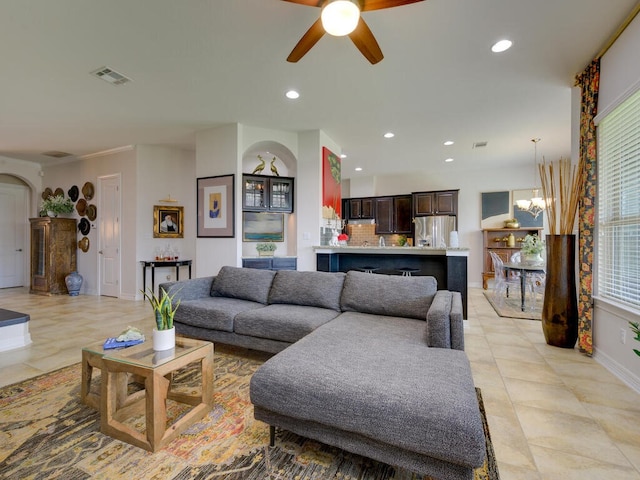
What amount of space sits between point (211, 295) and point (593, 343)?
403 cm

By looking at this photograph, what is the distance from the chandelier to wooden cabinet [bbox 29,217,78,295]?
9.56 m

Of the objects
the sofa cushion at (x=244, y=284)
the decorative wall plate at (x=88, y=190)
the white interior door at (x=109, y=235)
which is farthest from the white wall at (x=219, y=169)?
the decorative wall plate at (x=88, y=190)

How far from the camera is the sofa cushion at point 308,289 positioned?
2.90 m

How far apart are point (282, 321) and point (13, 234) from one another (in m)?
8.44

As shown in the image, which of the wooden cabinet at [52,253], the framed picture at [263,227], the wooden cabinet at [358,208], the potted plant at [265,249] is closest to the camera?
the potted plant at [265,249]

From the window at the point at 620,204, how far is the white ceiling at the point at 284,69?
2.57 feet

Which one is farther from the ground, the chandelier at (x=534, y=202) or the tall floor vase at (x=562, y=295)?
the chandelier at (x=534, y=202)

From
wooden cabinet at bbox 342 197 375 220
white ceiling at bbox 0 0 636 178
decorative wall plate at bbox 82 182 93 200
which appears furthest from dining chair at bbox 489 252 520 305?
decorative wall plate at bbox 82 182 93 200

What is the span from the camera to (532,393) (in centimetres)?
224

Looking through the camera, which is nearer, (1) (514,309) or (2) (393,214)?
(1) (514,309)

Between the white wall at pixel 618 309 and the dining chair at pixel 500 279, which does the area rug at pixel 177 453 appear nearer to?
the white wall at pixel 618 309

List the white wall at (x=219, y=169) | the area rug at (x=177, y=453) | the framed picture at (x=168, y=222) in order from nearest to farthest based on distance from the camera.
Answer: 1. the area rug at (x=177, y=453)
2. the white wall at (x=219, y=169)
3. the framed picture at (x=168, y=222)

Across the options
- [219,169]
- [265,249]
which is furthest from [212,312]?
[219,169]

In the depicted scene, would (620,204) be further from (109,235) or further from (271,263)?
(109,235)
